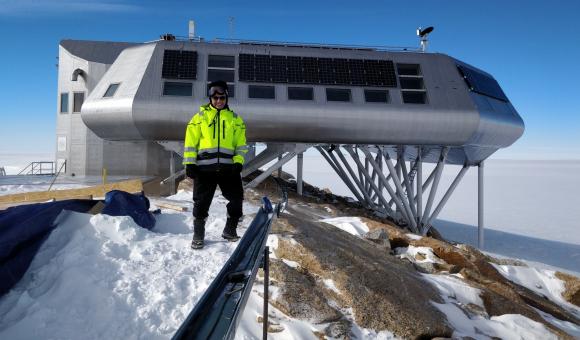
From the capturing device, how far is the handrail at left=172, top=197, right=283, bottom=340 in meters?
1.97

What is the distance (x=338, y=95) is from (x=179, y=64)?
216 inches

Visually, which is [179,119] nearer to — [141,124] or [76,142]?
[141,124]

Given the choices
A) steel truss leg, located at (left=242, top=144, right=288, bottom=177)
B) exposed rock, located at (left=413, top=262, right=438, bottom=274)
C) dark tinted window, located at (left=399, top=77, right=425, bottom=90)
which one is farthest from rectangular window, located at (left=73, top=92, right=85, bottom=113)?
exposed rock, located at (left=413, top=262, right=438, bottom=274)

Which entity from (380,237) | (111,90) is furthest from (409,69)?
(111,90)

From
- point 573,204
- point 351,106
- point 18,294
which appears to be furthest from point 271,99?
point 573,204

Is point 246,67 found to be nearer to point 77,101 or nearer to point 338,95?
point 338,95

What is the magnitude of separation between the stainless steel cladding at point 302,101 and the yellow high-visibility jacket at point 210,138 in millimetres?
7425

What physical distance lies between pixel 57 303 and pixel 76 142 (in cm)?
1590

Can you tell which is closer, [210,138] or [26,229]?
[26,229]

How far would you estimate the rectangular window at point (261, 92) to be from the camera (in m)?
12.4

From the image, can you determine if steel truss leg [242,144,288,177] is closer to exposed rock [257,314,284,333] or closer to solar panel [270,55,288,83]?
solar panel [270,55,288,83]

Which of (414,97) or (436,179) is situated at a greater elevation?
(414,97)

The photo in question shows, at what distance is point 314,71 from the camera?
13008 mm

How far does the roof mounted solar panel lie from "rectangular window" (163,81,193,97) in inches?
390
